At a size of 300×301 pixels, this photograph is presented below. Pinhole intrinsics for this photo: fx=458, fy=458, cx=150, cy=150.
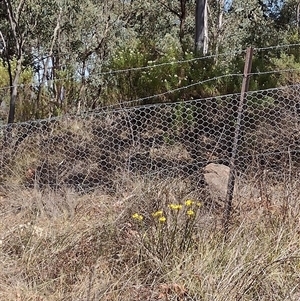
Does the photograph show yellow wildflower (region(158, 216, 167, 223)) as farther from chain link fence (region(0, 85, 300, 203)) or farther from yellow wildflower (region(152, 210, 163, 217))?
chain link fence (region(0, 85, 300, 203))

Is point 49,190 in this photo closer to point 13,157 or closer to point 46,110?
point 13,157

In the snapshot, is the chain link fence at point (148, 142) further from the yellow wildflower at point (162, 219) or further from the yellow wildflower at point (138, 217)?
the yellow wildflower at point (162, 219)

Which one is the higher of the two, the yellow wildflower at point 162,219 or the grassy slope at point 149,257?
the yellow wildflower at point 162,219

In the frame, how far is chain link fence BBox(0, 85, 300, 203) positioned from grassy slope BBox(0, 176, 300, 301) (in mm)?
842

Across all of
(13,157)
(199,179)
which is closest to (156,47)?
(13,157)

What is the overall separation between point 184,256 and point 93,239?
0.68 m

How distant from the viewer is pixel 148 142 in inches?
200

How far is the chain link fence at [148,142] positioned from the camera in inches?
182

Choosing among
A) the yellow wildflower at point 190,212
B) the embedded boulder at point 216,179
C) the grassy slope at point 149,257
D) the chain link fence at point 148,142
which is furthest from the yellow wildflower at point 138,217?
the chain link fence at point 148,142

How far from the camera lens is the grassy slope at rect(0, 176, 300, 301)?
2.63m

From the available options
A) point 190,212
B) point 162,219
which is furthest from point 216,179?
point 162,219

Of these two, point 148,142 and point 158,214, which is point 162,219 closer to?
point 158,214

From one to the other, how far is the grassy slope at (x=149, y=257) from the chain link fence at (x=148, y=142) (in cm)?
84

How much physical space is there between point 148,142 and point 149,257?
7.60 ft
